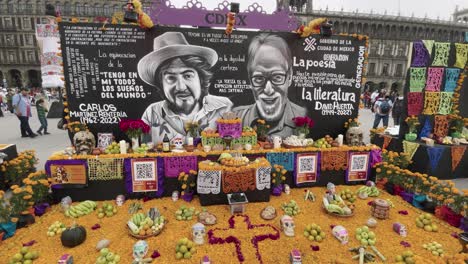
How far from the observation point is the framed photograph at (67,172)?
5363mm

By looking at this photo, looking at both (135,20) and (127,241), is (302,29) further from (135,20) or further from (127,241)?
(127,241)

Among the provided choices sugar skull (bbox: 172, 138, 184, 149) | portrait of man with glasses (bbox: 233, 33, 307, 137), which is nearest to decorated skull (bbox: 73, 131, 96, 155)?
sugar skull (bbox: 172, 138, 184, 149)

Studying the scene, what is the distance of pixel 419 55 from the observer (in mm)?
7098

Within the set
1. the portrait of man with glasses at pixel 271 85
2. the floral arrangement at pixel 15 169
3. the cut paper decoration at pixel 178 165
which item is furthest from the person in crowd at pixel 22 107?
the portrait of man with glasses at pixel 271 85

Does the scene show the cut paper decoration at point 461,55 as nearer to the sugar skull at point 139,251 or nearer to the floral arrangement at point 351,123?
the floral arrangement at point 351,123

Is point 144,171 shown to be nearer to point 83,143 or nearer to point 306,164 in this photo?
point 83,143

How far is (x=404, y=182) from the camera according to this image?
19.7 feet

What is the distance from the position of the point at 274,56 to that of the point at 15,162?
664 cm

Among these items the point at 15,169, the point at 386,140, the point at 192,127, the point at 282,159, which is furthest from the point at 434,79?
the point at 15,169

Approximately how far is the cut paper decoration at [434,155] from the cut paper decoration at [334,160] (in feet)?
8.44

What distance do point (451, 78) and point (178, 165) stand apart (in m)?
8.05

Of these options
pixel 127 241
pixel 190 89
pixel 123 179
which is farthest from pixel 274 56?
pixel 127 241

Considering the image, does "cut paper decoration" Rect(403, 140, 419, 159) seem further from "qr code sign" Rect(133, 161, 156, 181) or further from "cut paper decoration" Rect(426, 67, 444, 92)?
"qr code sign" Rect(133, 161, 156, 181)

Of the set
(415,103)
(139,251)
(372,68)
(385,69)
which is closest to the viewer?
(139,251)
